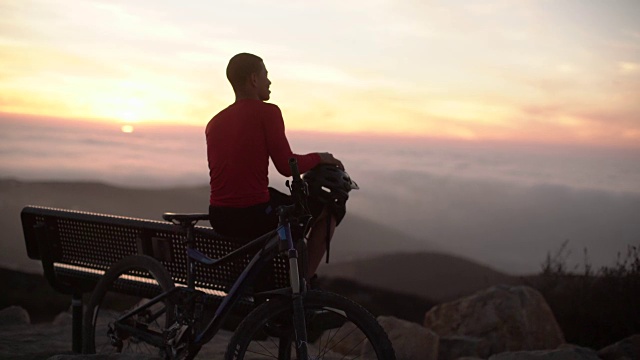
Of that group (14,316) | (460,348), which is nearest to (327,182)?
(460,348)

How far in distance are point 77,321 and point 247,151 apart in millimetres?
2780

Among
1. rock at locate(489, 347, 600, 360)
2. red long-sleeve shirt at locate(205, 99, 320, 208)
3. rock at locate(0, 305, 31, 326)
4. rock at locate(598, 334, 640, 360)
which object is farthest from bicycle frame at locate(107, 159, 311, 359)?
rock at locate(0, 305, 31, 326)

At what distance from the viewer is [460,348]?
827 centimetres

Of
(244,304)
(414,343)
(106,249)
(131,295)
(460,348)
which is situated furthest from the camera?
(460,348)

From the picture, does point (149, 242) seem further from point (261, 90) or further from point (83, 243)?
point (261, 90)

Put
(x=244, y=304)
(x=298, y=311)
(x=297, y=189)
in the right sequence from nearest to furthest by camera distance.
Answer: (x=298, y=311) → (x=297, y=189) → (x=244, y=304)

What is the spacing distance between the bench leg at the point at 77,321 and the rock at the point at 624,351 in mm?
5103

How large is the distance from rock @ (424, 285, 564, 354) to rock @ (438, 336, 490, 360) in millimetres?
163

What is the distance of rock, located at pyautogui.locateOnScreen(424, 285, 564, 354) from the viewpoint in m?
8.60

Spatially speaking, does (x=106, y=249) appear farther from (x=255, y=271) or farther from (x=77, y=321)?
(x=255, y=271)

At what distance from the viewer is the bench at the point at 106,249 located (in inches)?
204

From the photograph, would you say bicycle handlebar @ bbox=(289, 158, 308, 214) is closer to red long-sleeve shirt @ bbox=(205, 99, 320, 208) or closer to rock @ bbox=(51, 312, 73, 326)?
red long-sleeve shirt @ bbox=(205, 99, 320, 208)

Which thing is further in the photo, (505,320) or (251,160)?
(505,320)

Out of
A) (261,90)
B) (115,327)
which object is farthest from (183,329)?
(261,90)
